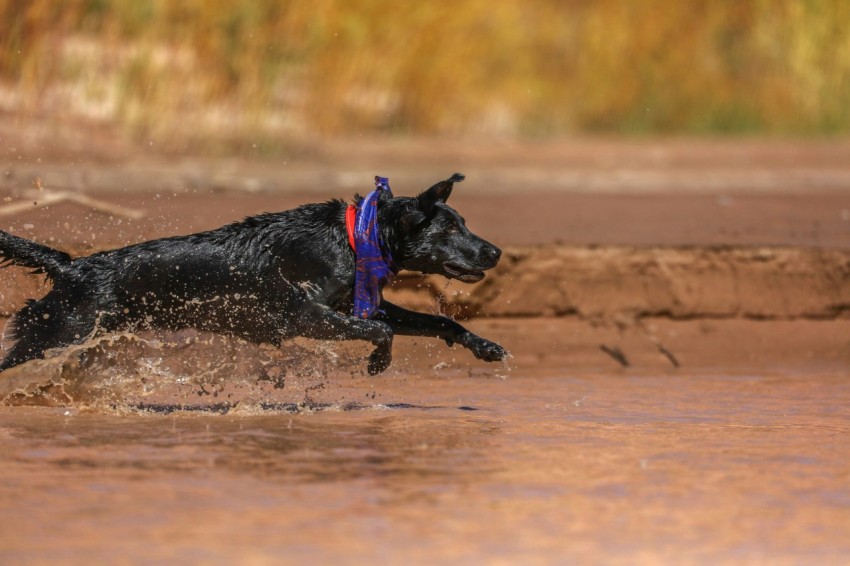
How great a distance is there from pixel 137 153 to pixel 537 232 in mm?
5458

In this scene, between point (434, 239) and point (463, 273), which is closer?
point (434, 239)

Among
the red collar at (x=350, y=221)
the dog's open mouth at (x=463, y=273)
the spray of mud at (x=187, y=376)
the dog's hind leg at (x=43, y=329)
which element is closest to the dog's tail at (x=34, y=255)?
the dog's hind leg at (x=43, y=329)

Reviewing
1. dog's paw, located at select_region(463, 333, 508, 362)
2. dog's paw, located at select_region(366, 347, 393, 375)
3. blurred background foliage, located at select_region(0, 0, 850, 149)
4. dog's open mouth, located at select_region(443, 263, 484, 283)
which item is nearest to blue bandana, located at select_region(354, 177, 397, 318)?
dog's paw, located at select_region(366, 347, 393, 375)

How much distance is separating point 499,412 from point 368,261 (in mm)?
904

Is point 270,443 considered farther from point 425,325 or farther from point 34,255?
point 34,255

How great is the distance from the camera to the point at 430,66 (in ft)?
63.0

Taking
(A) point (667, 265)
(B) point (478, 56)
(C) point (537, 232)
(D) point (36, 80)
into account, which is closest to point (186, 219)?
(C) point (537, 232)

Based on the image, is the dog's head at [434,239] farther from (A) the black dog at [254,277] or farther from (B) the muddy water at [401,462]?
(B) the muddy water at [401,462]

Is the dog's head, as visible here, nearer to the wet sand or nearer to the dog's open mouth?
the dog's open mouth

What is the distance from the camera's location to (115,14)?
49.7 ft

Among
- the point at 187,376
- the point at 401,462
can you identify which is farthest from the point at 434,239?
the point at 401,462

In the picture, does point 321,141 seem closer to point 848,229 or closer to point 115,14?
point 115,14

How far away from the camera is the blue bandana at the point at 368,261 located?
7.32 metres

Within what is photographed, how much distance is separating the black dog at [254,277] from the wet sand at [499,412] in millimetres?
203
